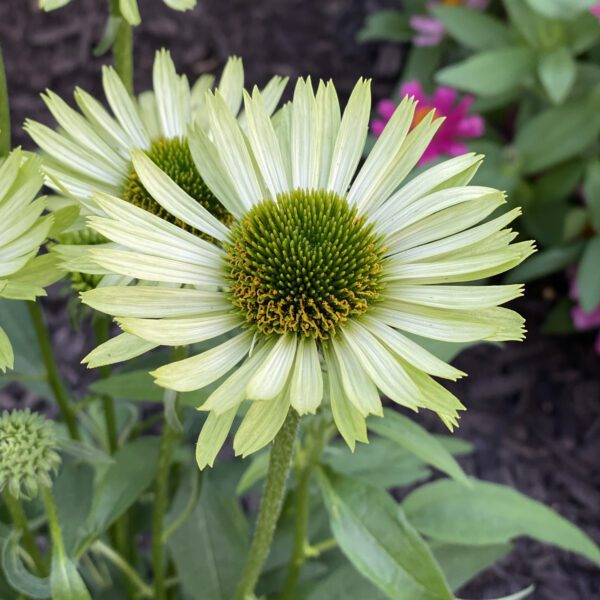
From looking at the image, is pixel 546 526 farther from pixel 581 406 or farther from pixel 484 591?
pixel 581 406

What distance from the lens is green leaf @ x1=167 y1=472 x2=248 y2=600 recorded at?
38.7 inches

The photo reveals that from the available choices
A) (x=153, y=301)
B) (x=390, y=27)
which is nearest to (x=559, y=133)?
(x=390, y=27)

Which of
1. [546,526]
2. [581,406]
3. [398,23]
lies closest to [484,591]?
[581,406]

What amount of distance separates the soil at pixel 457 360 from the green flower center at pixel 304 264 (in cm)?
118

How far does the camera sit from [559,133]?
166 cm

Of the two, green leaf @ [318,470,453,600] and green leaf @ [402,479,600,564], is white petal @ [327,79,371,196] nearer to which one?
green leaf @ [318,470,453,600]

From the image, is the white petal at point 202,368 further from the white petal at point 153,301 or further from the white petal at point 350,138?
the white petal at point 350,138

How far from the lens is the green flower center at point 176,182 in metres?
0.76

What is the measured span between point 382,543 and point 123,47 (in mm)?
Answer: 550

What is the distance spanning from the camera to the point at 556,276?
2.06 metres

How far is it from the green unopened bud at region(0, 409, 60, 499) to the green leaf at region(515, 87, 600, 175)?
127cm

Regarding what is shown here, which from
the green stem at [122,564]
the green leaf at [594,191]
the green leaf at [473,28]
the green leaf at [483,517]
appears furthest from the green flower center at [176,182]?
the green leaf at [473,28]

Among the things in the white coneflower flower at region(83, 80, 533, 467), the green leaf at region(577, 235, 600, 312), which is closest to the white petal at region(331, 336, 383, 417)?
the white coneflower flower at region(83, 80, 533, 467)

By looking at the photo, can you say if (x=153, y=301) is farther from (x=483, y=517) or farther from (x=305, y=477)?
(x=483, y=517)
